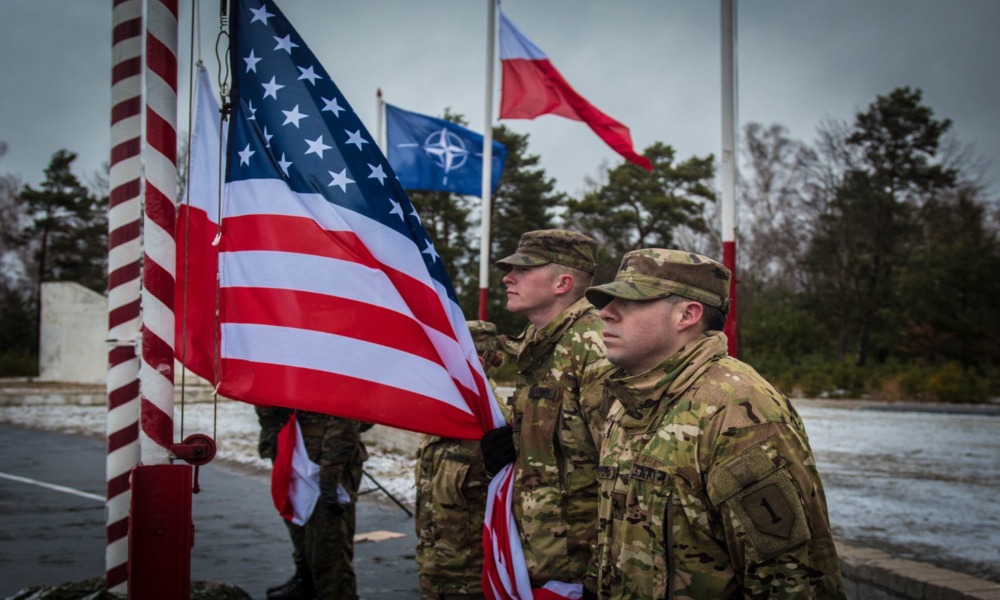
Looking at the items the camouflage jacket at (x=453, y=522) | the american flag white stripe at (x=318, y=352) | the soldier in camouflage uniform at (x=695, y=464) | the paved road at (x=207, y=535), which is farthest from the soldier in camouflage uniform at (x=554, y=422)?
the paved road at (x=207, y=535)

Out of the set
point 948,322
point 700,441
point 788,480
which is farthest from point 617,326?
point 948,322

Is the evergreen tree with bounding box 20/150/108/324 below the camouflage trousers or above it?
above

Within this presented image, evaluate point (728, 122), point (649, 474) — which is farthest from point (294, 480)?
point (649, 474)

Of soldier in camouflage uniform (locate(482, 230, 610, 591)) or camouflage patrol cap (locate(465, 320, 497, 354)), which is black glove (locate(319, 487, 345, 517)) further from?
soldier in camouflage uniform (locate(482, 230, 610, 591))

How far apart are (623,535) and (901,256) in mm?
35241

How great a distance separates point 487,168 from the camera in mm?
9742

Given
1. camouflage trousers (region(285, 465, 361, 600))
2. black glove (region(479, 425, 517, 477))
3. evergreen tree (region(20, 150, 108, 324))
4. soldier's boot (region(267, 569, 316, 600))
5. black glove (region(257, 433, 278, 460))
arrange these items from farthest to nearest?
evergreen tree (region(20, 150, 108, 324)) < black glove (region(257, 433, 278, 460)) < soldier's boot (region(267, 569, 316, 600)) < camouflage trousers (region(285, 465, 361, 600)) < black glove (region(479, 425, 517, 477))

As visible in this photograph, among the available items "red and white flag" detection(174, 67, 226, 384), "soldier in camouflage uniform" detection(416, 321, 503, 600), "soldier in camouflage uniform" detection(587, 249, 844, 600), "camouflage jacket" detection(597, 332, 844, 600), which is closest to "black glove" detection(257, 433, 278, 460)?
"red and white flag" detection(174, 67, 226, 384)

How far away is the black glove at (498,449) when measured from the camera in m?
3.58

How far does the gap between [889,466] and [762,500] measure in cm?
1158

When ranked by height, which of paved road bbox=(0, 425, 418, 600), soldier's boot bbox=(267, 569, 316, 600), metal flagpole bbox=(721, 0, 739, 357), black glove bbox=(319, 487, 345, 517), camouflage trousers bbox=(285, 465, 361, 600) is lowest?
paved road bbox=(0, 425, 418, 600)

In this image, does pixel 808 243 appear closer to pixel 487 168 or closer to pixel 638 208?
pixel 638 208

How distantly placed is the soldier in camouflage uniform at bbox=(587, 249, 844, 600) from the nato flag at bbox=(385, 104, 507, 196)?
8.69m

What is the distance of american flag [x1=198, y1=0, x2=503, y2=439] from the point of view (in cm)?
339
